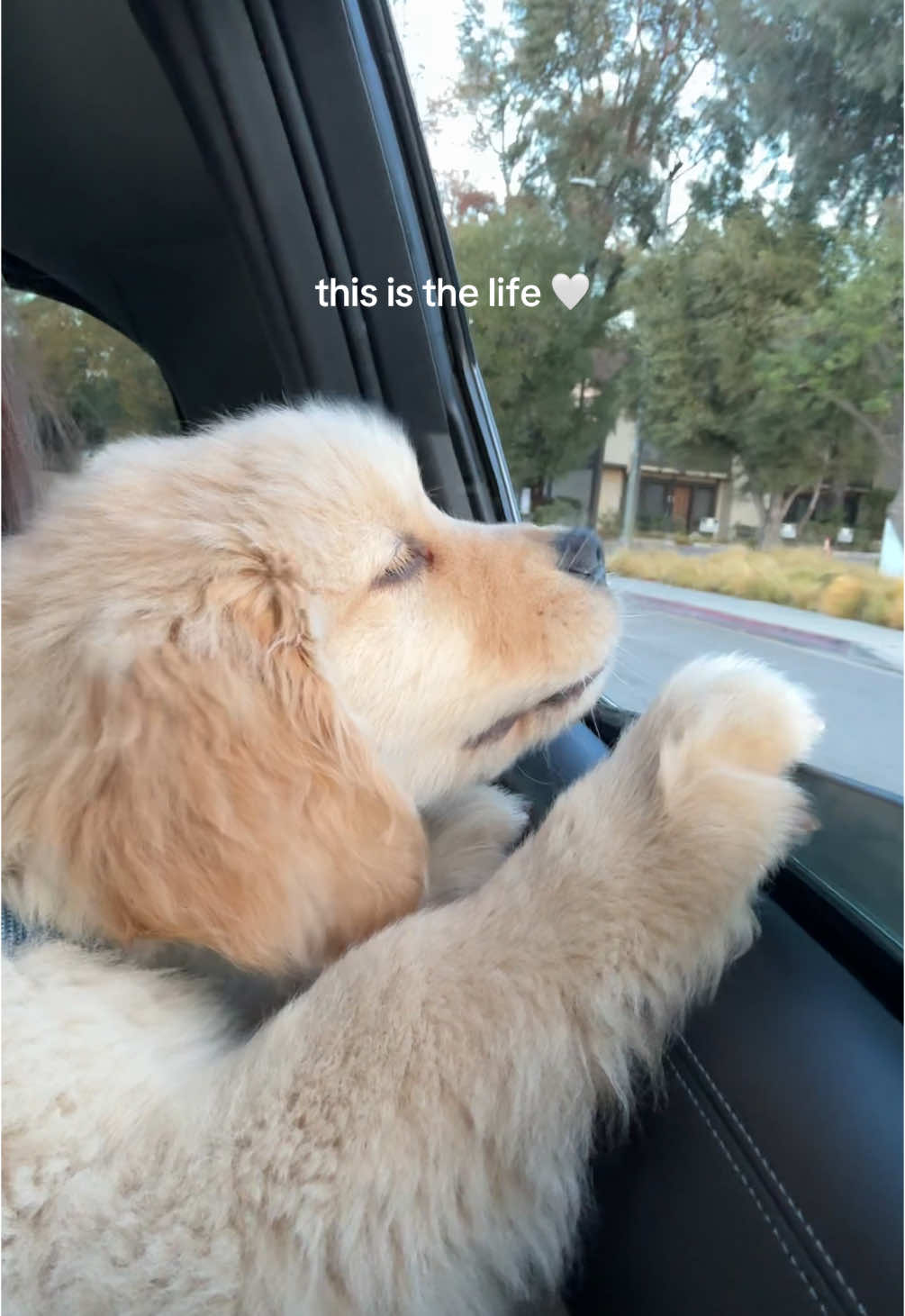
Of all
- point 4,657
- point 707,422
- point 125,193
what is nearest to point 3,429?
point 4,657

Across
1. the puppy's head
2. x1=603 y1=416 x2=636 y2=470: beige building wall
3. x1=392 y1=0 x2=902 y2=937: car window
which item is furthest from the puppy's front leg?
x1=603 y1=416 x2=636 y2=470: beige building wall

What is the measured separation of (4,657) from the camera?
3.10 ft

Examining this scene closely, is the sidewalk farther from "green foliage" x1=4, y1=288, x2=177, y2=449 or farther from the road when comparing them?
"green foliage" x1=4, y1=288, x2=177, y2=449

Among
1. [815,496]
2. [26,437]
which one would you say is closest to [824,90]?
[815,496]

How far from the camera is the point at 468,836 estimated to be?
47.1 inches

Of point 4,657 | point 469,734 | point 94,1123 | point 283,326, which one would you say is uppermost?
point 283,326

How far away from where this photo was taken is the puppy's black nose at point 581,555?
1.27 metres

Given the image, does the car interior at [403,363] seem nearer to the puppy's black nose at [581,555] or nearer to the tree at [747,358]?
the puppy's black nose at [581,555]

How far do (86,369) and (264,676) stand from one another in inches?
91.8

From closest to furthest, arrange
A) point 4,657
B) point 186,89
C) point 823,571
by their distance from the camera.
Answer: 1. point 4,657
2. point 823,571
3. point 186,89

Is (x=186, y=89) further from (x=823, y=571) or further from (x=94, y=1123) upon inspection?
(x=94, y=1123)

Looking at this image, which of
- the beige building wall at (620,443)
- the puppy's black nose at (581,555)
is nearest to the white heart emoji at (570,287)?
the beige building wall at (620,443)

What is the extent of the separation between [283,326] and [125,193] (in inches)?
27.6

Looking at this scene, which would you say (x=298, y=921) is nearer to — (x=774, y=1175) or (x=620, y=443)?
(x=774, y=1175)
